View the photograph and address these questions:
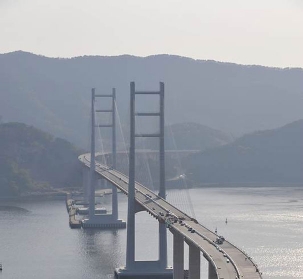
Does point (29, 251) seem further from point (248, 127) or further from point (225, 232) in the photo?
point (248, 127)

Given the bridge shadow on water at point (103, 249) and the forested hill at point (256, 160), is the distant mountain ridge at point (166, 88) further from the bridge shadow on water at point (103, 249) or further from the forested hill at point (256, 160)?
the bridge shadow on water at point (103, 249)

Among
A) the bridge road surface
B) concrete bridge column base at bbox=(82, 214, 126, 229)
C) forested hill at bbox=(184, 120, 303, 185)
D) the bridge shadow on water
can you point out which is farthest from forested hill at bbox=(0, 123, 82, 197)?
the bridge road surface

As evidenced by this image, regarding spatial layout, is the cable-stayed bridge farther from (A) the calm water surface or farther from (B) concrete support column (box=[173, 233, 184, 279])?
(A) the calm water surface

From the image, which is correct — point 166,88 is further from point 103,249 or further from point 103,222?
point 103,249

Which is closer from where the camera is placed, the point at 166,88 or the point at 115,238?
the point at 115,238

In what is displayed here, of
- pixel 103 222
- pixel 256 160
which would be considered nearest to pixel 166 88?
pixel 256 160

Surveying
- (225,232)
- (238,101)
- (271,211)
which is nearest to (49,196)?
(271,211)
